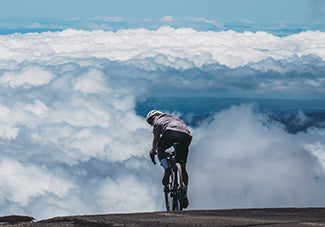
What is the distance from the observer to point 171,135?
33.6 feet

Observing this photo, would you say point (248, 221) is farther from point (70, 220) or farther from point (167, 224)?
point (70, 220)

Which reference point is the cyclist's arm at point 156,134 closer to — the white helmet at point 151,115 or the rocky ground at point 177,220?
the white helmet at point 151,115

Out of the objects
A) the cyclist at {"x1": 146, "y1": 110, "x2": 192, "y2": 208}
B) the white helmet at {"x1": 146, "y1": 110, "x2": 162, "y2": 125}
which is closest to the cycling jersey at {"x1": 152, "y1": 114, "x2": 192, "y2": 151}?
the cyclist at {"x1": 146, "y1": 110, "x2": 192, "y2": 208}

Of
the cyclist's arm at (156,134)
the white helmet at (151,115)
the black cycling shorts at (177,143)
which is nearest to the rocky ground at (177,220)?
the black cycling shorts at (177,143)

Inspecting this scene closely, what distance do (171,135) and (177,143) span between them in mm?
248

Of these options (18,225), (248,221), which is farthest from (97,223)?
(248,221)

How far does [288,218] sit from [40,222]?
3.59 m

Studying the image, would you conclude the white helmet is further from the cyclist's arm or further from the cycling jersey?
the cyclist's arm

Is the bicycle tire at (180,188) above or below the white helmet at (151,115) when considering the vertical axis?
below

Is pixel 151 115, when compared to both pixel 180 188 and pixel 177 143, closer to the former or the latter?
pixel 177 143

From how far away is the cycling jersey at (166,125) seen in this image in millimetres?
10242

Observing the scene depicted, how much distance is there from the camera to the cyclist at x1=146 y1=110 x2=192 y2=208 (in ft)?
33.7

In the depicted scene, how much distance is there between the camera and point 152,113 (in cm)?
1067

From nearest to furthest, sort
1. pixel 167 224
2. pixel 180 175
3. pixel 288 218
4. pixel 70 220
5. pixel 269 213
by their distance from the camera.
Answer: pixel 167 224
pixel 70 220
pixel 288 218
pixel 269 213
pixel 180 175
